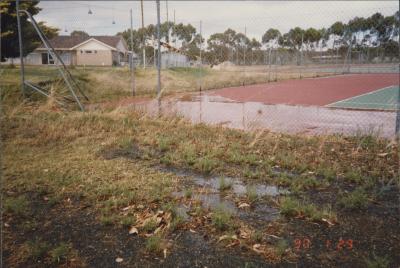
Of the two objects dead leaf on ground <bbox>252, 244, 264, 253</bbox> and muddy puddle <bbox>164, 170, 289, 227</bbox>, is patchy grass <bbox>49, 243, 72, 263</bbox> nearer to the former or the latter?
muddy puddle <bbox>164, 170, 289, 227</bbox>

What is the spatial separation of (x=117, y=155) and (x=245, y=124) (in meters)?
3.66

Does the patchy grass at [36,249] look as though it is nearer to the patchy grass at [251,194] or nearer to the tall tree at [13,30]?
the patchy grass at [251,194]

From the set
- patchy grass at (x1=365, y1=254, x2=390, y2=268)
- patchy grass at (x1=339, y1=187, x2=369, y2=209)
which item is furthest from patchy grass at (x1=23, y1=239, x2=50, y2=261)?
patchy grass at (x1=339, y1=187, x2=369, y2=209)

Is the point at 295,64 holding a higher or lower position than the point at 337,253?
higher

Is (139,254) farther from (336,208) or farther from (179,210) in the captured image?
(336,208)

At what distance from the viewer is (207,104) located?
43.2 ft

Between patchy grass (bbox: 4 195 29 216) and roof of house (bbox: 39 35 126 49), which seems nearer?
patchy grass (bbox: 4 195 29 216)

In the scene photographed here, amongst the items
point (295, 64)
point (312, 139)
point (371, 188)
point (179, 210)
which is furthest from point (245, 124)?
point (295, 64)

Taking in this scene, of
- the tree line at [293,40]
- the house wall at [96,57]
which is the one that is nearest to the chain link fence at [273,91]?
the tree line at [293,40]
